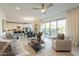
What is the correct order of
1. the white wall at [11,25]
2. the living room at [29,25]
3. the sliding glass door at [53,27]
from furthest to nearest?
the sliding glass door at [53,27] → the white wall at [11,25] → the living room at [29,25]

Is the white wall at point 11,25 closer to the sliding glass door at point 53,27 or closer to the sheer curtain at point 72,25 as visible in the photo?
the sliding glass door at point 53,27

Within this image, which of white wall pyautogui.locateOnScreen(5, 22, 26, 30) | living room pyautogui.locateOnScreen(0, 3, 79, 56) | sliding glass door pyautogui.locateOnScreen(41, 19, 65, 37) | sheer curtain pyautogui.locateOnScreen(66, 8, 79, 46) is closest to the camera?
living room pyautogui.locateOnScreen(0, 3, 79, 56)

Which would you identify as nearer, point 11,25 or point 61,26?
point 11,25

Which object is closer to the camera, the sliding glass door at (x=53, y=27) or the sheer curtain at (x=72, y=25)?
the sliding glass door at (x=53, y=27)

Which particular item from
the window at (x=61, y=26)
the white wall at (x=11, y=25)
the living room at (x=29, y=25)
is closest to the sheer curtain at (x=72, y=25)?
the living room at (x=29, y=25)

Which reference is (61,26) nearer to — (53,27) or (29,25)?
(53,27)

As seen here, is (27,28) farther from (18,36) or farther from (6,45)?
(6,45)

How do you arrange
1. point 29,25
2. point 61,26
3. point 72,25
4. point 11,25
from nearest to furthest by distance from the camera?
1. point 11,25
2. point 29,25
3. point 61,26
4. point 72,25

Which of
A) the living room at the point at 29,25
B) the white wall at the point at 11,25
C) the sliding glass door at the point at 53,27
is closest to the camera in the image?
the living room at the point at 29,25

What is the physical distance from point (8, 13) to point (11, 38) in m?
0.66

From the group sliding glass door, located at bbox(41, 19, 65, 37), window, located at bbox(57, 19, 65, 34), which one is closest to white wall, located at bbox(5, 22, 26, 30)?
sliding glass door, located at bbox(41, 19, 65, 37)

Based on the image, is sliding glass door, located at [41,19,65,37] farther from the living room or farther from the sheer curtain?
the sheer curtain

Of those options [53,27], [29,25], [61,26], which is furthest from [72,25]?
[29,25]

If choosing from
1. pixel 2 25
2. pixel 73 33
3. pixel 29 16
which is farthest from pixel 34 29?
pixel 73 33
